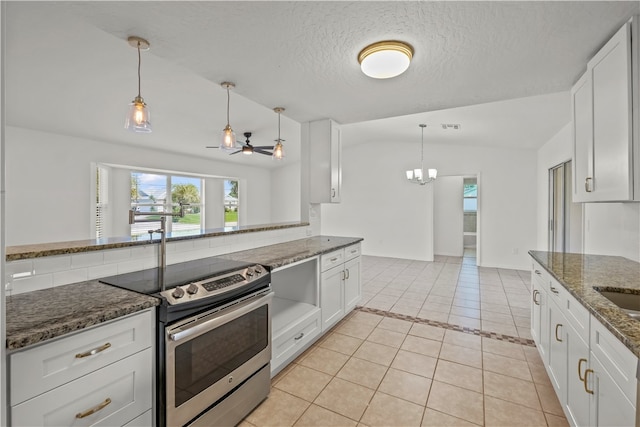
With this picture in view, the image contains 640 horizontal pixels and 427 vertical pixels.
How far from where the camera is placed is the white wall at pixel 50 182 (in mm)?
3670

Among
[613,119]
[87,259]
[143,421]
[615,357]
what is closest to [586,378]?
[615,357]

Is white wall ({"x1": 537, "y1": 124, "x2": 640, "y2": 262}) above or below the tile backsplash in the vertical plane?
above

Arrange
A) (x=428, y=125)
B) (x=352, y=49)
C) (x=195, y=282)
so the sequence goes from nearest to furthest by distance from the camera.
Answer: (x=195, y=282), (x=352, y=49), (x=428, y=125)

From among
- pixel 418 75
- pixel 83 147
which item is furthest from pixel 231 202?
pixel 418 75

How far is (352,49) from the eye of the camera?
1865 mm

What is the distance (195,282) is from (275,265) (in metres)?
0.60

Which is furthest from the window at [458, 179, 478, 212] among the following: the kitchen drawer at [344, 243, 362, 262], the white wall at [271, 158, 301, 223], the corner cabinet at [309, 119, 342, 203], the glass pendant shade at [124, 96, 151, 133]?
the glass pendant shade at [124, 96, 151, 133]

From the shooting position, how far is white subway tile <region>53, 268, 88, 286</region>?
1406 millimetres

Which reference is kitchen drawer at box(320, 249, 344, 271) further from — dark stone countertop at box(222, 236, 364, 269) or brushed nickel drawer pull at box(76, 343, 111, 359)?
brushed nickel drawer pull at box(76, 343, 111, 359)

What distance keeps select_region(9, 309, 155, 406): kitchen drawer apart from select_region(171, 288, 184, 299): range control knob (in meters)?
0.11

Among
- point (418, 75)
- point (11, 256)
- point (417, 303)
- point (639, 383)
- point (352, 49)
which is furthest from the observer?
point (417, 303)

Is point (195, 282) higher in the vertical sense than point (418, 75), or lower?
lower

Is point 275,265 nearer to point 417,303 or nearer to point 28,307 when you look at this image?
point 28,307

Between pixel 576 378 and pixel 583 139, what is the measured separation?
4.95ft
